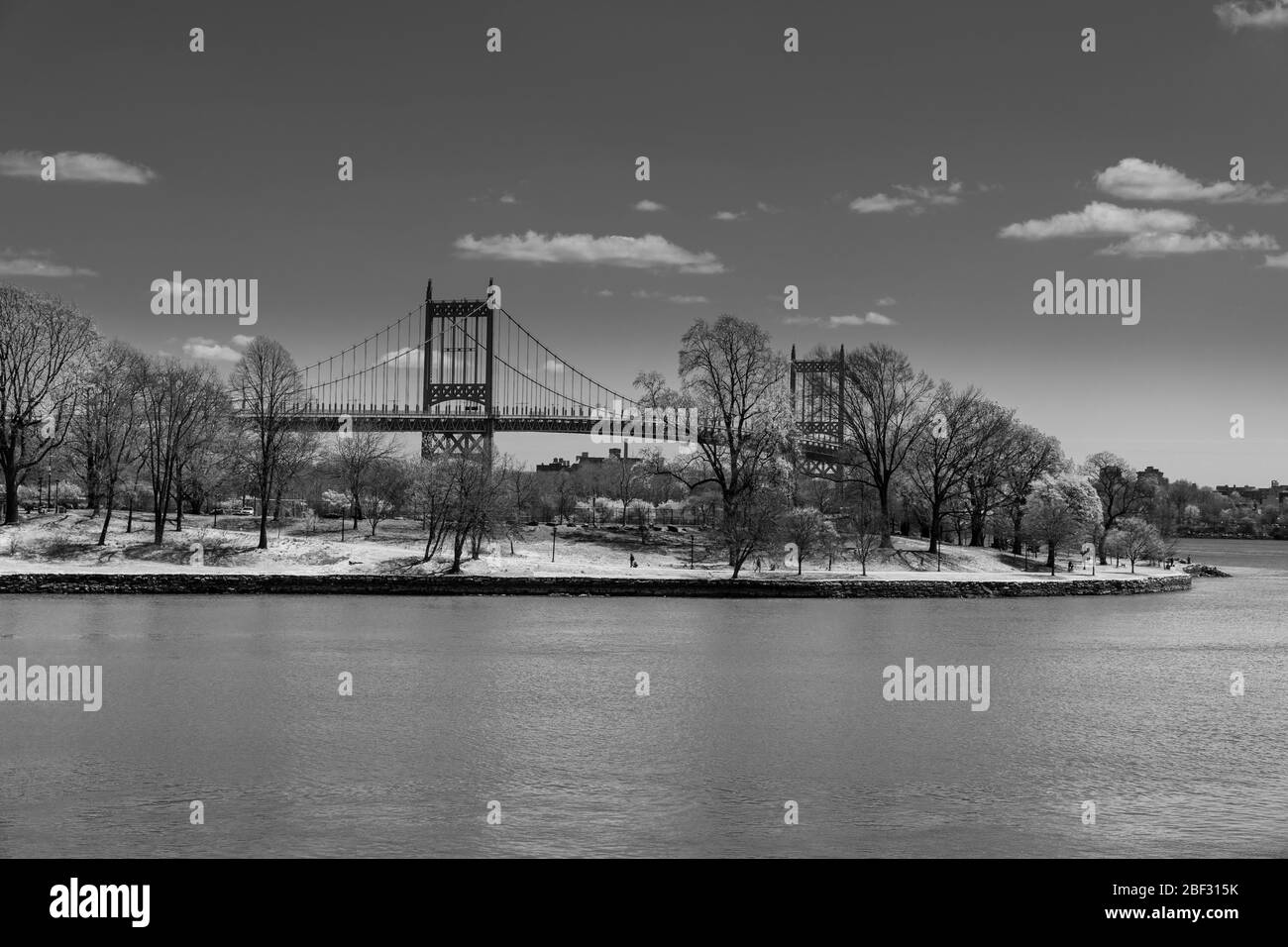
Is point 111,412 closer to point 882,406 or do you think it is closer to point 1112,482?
point 882,406

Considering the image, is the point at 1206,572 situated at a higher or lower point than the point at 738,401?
lower

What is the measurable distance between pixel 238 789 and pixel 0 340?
132 ft

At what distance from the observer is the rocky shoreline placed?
4225 cm

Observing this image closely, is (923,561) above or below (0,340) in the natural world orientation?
below

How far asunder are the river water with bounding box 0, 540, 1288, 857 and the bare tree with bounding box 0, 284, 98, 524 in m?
18.6

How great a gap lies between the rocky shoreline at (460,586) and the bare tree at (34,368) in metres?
8.17

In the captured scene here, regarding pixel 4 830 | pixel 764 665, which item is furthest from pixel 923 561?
pixel 4 830

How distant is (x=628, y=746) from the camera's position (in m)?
17.3

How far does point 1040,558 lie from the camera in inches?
2405

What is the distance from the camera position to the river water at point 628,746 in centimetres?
1318

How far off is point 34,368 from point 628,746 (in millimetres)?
41557

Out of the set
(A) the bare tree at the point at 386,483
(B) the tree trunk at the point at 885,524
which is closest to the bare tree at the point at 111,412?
(A) the bare tree at the point at 386,483

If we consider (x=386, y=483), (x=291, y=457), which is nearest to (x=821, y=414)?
(x=386, y=483)
